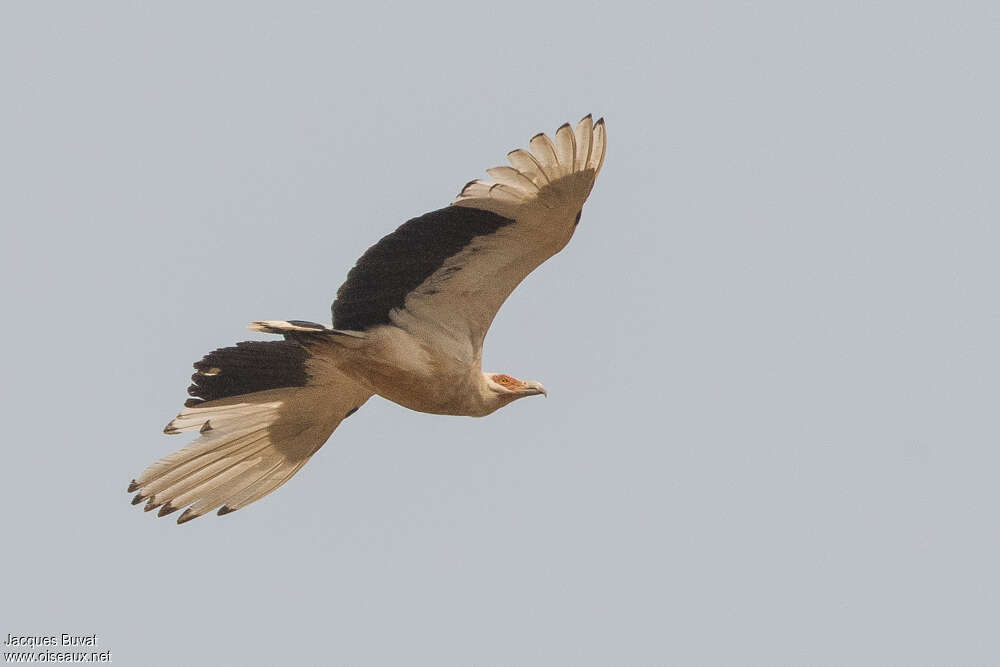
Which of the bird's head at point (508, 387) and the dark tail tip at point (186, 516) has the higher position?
the bird's head at point (508, 387)

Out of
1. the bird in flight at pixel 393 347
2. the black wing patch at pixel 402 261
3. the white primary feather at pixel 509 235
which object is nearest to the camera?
the white primary feather at pixel 509 235

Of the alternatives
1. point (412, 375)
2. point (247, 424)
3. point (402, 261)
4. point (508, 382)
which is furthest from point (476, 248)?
point (247, 424)

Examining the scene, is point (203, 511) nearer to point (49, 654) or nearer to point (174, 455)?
point (174, 455)

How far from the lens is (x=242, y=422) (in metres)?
13.1

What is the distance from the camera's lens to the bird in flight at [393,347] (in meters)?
11.0

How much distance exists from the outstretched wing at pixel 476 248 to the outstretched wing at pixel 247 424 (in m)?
1.05

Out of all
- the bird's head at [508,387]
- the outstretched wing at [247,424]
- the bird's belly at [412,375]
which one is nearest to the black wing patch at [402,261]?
the bird's belly at [412,375]

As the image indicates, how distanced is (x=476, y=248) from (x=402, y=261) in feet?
1.97

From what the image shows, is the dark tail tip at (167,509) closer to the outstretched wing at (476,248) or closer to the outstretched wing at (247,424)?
the outstretched wing at (247,424)

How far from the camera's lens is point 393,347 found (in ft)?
39.0

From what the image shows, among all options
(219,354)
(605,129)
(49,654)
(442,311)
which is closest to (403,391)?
(442,311)

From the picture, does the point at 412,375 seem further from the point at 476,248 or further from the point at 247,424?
the point at 247,424

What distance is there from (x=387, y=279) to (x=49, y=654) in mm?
4970

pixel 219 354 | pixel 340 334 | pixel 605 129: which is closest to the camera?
pixel 605 129
